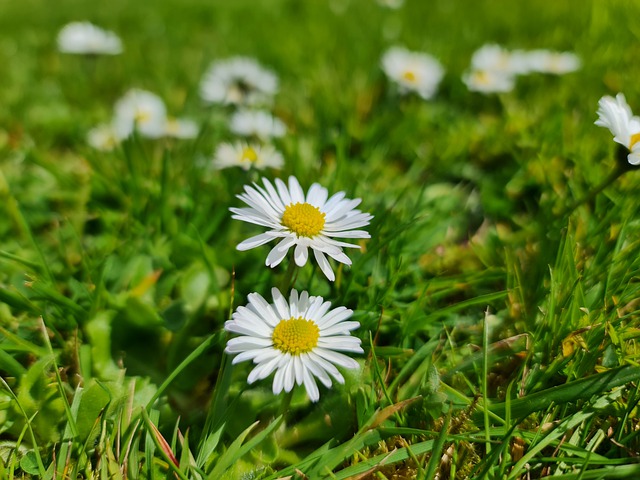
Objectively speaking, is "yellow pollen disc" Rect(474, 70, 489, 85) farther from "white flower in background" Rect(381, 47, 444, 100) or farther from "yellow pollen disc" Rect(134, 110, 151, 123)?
"yellow pollen disc" Rect(134, 110, 151, 123)

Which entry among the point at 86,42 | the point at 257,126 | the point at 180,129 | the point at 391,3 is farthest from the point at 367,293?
the point at 391,3

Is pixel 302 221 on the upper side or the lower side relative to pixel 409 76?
lower

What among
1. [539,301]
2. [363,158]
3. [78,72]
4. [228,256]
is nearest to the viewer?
[539,301]

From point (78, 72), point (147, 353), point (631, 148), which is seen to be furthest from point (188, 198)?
point (78, 72)

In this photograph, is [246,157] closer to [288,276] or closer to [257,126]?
[257,126]

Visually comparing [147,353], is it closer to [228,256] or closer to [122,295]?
[122,295]

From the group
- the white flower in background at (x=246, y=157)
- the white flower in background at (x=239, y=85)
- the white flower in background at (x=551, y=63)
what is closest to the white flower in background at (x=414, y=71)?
the white flower in background at (x=551, y=63)

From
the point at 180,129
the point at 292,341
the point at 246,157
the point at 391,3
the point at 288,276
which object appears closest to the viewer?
the point at 292,341
